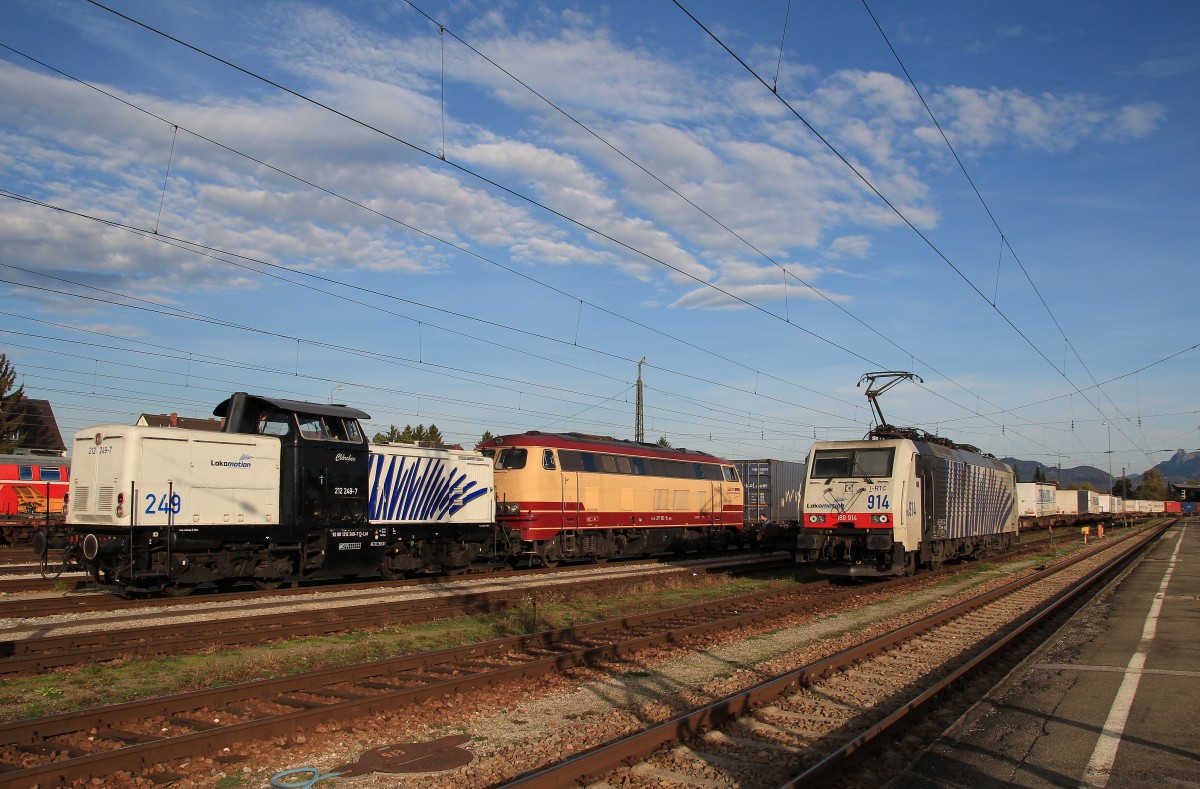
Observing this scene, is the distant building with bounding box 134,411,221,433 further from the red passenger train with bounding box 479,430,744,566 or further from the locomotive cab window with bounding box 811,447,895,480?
the locomotive cab window with bounding box 811,447,895,480

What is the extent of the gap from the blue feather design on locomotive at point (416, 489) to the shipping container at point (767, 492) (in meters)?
13.9

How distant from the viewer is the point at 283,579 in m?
17.5

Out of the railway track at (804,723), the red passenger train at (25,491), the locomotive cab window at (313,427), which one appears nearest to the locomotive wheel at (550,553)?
the locomotive cab window at (313,427)

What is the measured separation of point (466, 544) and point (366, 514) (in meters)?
3.57

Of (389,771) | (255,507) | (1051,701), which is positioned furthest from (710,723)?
(255,507)

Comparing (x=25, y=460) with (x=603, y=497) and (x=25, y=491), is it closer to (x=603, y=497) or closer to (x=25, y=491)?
(x=25, y=491)

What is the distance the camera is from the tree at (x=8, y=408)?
53.2 meters

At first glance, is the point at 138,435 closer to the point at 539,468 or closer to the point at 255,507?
the point at 255,507

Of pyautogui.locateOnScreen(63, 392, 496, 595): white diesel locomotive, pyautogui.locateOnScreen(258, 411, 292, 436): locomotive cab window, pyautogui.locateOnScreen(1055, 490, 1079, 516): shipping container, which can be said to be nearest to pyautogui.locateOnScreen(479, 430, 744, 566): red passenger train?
pyautogui.locateOnScreen(63, 392, 496, 595): white diesel locomotive

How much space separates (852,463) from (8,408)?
186 feet

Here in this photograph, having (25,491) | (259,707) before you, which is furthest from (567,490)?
(25,491)

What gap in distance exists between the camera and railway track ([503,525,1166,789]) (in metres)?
6.26

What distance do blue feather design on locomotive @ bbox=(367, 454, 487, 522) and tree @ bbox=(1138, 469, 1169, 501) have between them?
6845 inches

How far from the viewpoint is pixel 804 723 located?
7805mm
